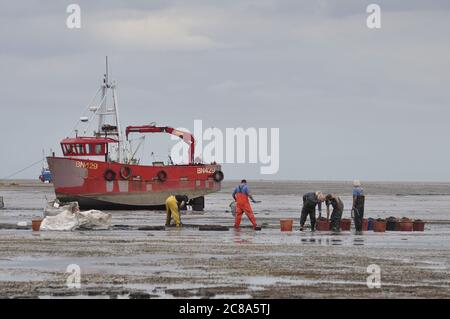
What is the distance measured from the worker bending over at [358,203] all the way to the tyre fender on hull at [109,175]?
67.7 feet

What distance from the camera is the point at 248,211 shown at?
36219mm

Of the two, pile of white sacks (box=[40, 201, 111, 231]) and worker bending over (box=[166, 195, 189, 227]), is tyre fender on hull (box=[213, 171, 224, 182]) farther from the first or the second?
pile of white sacks (box=[40, 201, 111, 231])

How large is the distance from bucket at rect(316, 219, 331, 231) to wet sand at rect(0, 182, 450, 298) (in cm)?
119

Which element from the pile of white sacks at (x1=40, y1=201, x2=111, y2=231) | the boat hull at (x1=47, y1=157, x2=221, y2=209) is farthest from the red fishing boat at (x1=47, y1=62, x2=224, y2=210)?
the pile of white sacks at (x1=40, y1=201, x2=111, y2=231)

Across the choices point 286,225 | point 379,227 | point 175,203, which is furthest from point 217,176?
point 379,227

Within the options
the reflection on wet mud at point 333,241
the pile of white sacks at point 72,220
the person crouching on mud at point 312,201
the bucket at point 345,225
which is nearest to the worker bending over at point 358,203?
the bucket at point 345,225

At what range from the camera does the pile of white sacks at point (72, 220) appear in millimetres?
35750

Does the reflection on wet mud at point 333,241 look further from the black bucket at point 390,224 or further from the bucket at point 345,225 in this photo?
the black bucket at point 390,224

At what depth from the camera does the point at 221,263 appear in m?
23.4

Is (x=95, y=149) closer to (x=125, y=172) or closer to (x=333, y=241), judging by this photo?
(x=125, y=172)

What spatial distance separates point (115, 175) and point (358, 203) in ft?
69.8

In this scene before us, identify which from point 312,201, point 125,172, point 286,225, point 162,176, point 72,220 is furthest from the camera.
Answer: point 162,176

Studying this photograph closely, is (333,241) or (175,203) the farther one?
(175,203)

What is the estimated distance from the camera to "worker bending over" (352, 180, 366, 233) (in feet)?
117
